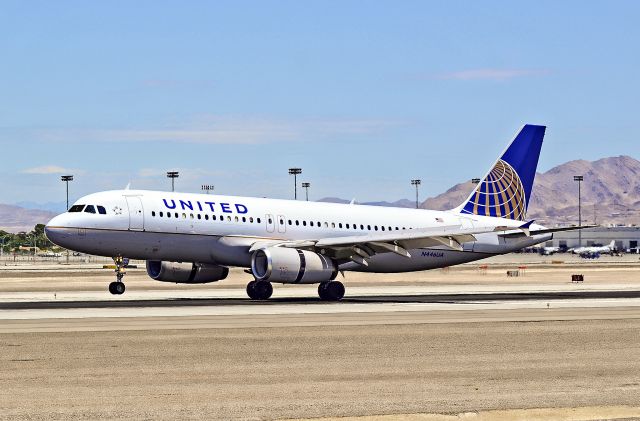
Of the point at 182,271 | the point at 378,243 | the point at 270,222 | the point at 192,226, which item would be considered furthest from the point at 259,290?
the point at 378,243

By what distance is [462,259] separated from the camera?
60031mm

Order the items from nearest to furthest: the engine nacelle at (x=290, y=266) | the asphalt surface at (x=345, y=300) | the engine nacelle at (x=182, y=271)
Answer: the asphalt surface at (x=345, y=300) < the engine nacelle at (x=290, y=266) < the engine nacelle at (x=182, y=271)

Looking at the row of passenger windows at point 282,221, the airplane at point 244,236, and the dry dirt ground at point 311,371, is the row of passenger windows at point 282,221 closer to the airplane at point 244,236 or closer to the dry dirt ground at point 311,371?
the airplane at point 244,236

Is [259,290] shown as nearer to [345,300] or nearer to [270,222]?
[270,222]

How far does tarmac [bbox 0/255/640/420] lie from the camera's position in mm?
17891

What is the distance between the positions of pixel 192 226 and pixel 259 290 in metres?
4.25

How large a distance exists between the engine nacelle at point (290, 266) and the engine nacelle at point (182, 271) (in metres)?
4.60

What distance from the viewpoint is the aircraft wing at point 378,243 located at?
50.3 metres

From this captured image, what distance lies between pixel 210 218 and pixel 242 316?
13.1 m

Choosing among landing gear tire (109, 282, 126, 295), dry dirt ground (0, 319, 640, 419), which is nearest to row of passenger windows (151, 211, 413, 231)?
landing gear tire (109, 282, 126, 295)

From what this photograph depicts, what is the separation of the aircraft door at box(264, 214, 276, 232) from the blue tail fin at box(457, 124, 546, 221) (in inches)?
542

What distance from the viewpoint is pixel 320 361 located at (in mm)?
24281

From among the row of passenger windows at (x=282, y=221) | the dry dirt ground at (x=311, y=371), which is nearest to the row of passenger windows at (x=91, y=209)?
the row of passenger windows at (x=282, y=221)

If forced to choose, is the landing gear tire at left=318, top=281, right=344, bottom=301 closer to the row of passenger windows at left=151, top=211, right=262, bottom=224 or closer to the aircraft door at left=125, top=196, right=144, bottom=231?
the row of passenger windows at left=151, top=211, right=262, bottom=224
